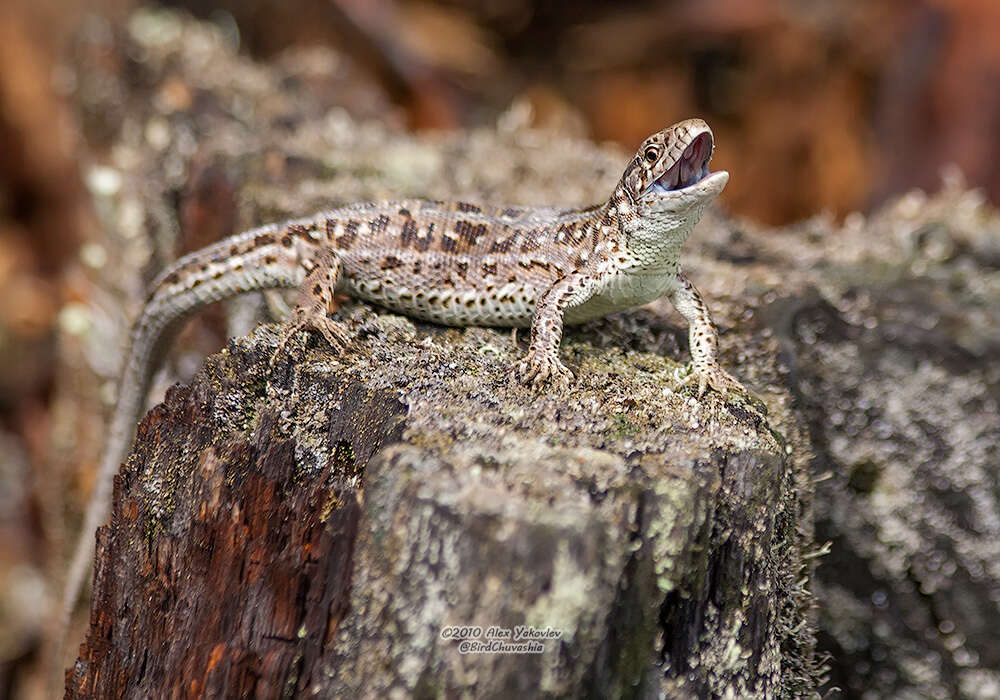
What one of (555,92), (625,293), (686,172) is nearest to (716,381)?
(625,293)

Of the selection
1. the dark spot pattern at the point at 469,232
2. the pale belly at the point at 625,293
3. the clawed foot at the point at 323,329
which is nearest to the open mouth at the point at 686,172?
the pale belly at the point at 625,293

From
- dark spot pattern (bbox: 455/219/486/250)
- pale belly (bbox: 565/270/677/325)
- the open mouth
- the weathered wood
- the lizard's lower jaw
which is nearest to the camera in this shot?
the weathered wood

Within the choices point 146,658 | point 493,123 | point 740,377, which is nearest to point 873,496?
point 740,377

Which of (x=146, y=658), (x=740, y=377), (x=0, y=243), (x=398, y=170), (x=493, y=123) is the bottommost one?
(x=146, y=658)

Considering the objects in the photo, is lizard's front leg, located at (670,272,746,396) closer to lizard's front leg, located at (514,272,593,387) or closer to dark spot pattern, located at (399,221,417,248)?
lizard's front leg, located at (514,272,593,387)

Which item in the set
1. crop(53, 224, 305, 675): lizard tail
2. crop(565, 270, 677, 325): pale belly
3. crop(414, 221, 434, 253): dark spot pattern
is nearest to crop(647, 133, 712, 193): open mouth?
crop(565, 270, 677, 325): pale belly

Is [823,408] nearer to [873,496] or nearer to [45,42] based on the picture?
[873,496]

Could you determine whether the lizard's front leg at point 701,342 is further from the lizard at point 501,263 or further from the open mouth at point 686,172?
the open mouth at point 686,172
